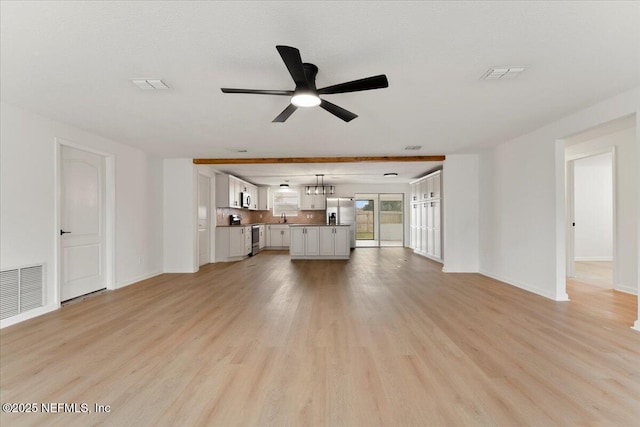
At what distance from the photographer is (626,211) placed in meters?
4.81

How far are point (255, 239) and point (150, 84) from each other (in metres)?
7.44

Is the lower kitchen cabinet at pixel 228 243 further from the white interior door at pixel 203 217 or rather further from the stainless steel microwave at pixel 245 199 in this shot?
the stainless steel microwave at pixel 245 199

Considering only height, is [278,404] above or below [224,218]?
below

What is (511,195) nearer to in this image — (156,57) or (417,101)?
(417,101)

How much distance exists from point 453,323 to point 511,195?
3114mm

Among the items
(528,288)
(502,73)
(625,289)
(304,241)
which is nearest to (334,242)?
(304,241)

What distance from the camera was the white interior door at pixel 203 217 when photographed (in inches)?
295

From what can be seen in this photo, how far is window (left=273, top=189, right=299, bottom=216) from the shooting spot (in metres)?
11.8

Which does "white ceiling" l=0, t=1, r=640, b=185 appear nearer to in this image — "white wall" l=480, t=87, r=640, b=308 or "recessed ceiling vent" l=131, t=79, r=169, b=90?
"recessed ceiling vent" l=131, t=79, r=169, b=90

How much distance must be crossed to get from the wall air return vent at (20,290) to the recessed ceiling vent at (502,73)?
5337 mm

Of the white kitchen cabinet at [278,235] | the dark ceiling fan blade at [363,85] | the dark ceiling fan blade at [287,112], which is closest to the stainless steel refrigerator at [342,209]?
the white kitchen cabinet at [278,235]

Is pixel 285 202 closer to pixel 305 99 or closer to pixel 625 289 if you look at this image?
pixel 305 99

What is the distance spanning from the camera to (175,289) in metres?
5.10

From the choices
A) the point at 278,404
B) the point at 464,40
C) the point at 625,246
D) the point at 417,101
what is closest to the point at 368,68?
the point at 464,40
